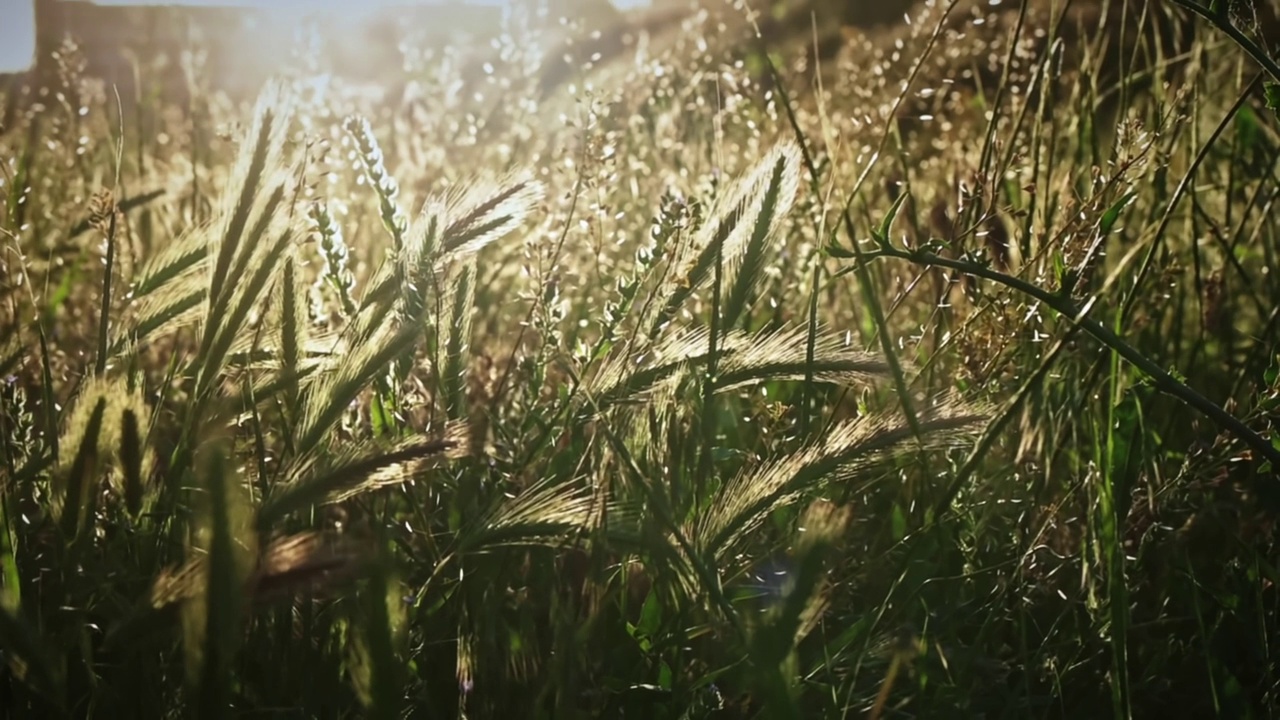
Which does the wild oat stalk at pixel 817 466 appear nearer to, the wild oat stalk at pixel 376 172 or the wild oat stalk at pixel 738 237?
the wild oat stalk at pixel 738 237

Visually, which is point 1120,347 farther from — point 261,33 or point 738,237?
point 261,33

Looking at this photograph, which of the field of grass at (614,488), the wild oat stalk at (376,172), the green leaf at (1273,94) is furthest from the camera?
the wild oat stalk at (376,172)

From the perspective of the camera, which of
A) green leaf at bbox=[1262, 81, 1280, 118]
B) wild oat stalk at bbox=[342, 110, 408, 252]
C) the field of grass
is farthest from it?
wild oat stalk at bbox=[342, 110, 408, 252]

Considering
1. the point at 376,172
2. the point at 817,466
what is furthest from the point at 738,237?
the point at 376,172

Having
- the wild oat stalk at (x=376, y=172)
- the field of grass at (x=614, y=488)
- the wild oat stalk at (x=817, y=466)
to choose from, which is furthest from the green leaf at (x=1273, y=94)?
the wild oat stalk at (x=376, y=172)

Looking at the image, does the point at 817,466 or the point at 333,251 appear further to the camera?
the point at 333,251

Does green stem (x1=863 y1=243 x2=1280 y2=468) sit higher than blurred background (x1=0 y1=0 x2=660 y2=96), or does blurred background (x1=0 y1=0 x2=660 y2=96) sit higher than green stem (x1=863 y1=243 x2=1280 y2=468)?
blurred background (x1=0 y1=0 x2=660 y2=96)

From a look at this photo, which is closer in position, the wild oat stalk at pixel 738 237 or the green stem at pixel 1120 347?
the green stem at pixel 1120 347

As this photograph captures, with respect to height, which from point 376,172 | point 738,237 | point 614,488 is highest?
point 376,172

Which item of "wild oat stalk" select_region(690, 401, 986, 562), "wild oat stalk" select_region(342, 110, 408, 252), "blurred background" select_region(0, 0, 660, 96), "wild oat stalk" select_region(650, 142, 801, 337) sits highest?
"blurred background" select_region(0, 0, 660, 96)

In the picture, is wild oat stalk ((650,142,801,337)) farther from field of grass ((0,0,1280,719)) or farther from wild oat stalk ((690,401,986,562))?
wild oat stalk ((690,401,986,562))

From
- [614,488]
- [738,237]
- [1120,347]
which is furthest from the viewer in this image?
[614,488]

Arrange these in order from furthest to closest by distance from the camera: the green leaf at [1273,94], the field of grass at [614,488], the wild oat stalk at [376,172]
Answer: the wild oat stalk at [376,172] → the green leaf at [1273,94] → the field of grass at [614,488]

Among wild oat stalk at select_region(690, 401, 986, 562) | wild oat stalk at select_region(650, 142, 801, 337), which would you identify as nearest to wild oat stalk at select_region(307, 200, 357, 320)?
wild oat stalk at select_region(650, 142, 801, 337)
